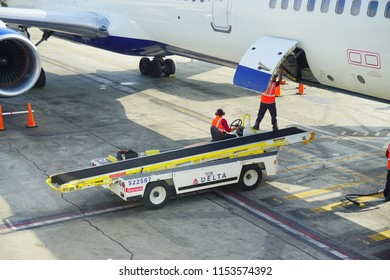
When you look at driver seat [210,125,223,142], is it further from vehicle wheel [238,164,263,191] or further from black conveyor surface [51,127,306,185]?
vehicle wheel [238,164,263,191]

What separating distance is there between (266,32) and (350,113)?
6.69 metres

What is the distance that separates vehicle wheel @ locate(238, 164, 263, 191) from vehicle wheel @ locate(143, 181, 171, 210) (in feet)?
5.62

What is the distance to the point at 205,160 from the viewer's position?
41.5ft

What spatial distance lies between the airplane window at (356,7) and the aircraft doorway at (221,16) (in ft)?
11.7

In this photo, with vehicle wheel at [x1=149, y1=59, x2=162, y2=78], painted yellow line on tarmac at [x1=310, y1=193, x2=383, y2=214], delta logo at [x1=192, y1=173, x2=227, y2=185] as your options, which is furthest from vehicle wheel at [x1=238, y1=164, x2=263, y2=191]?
vehicle wheel at [x1=149, y1=59, x2=162, y2=78]

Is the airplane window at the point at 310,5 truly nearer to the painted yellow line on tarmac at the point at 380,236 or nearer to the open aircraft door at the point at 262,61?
the open aircraft door at the point at 262,61

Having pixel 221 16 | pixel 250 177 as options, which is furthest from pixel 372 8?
pixel 221 16

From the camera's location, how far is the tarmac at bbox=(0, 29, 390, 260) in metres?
10.4

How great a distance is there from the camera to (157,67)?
2391cm

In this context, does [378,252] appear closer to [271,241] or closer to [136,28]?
[271,241]

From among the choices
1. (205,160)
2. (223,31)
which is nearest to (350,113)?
(223,31)

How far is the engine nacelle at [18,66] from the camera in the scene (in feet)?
49.2

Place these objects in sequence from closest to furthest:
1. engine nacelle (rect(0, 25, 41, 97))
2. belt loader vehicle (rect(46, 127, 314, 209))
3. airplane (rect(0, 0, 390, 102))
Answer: belt loader vehicle (rect(46, 127, 314, 209)) < airplane (rect(0, 0, 390, 102)) < engine nacelle (rect(0, 25, 41, 97))

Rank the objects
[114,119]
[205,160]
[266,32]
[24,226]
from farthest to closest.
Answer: [114,119], [266,32], [205,160], [24,226]
